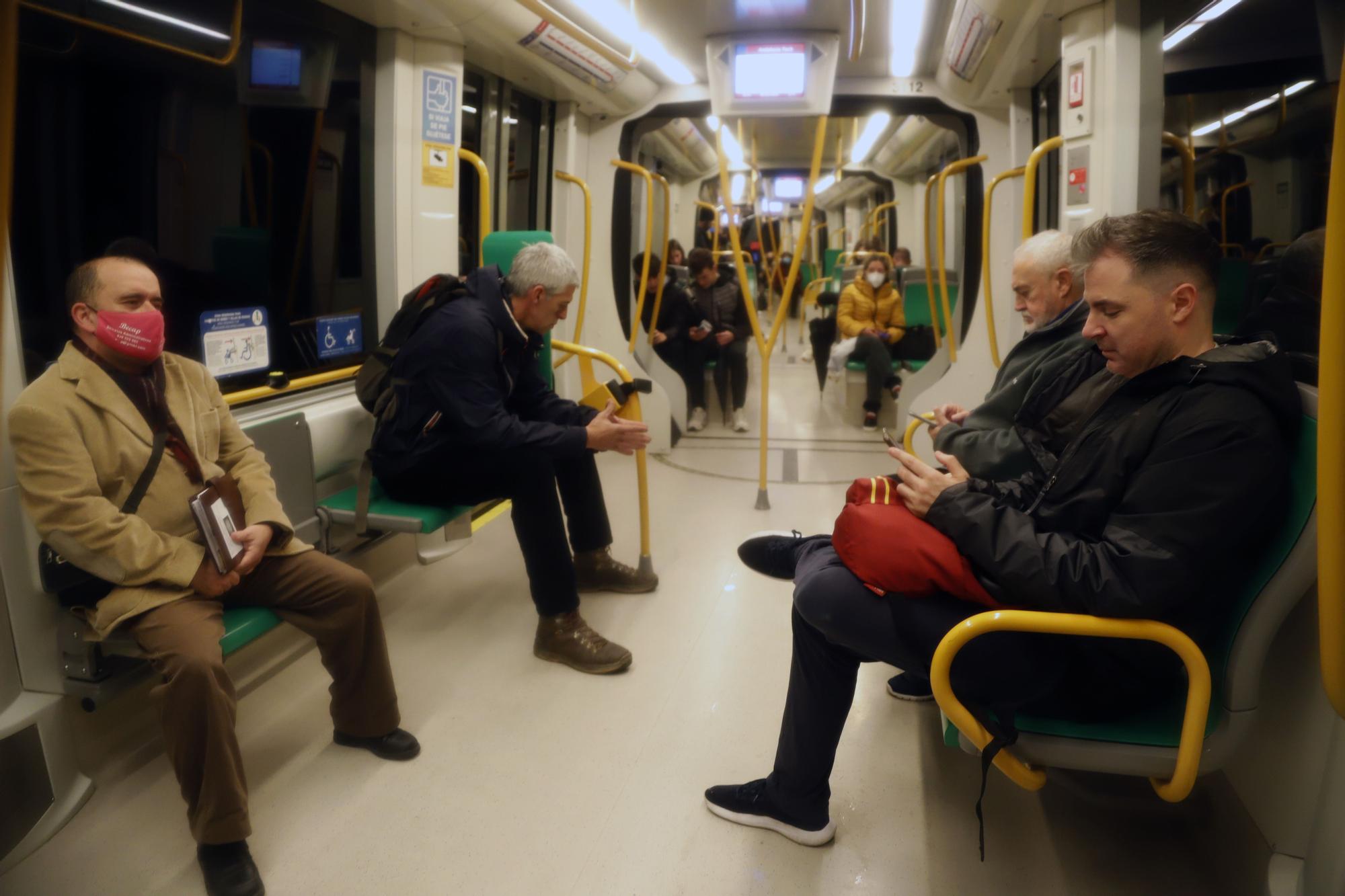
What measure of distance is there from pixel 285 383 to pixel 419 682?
46.3 inches

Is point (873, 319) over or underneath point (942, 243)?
underneath

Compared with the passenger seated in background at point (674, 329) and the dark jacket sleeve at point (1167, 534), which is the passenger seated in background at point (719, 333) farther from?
the dark jacket sleeve at point (1167, 534)

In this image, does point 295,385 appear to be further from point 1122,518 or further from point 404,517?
point 1122,518

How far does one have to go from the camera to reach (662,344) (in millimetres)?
6688

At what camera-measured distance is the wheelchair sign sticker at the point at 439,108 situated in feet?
12.0

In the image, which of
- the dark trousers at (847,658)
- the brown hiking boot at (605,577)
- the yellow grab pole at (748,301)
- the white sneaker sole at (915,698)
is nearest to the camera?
the dark trousers at (847,658)

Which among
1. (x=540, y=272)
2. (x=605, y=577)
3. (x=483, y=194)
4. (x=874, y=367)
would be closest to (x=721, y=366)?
(x=874, y=367)

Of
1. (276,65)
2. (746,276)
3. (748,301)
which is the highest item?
(276,65)

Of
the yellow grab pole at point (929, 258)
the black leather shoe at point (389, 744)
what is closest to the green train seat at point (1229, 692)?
the black leather shoe at point (389, 744)

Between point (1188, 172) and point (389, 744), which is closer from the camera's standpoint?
point (389, 744)

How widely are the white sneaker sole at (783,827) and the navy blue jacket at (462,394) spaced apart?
1.25 metres

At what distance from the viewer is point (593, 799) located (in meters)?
2.14

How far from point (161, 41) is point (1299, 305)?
9.85 feet

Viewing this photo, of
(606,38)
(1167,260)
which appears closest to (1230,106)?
(1167,260)
